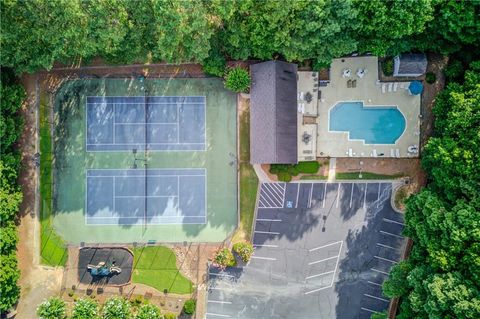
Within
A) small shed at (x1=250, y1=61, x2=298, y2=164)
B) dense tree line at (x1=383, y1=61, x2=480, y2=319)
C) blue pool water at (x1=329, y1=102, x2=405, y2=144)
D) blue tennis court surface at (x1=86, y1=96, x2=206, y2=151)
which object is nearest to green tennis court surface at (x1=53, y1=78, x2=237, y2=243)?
blue tennis court surface at (x1=86, y1=96, x2=206, y2=151)

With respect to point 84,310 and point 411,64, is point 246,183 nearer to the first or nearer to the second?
point 84,310

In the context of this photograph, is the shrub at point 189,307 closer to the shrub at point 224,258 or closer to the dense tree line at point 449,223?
the shrub at point 224,258

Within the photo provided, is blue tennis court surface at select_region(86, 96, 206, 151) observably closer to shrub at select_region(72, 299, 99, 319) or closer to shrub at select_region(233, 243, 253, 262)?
shrub at select_region(233, 243, 253, 262)

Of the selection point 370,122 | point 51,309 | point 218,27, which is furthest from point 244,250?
point 218,27

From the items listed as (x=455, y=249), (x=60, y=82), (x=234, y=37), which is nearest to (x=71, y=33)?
(x=60, y=82)

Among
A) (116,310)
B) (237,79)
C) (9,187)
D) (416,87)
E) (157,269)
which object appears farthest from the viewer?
(157,269)

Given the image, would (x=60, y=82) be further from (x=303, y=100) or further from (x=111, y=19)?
(x=303, y=100)

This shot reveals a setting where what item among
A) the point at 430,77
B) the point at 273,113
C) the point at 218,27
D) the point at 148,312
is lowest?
the point at 148,312
